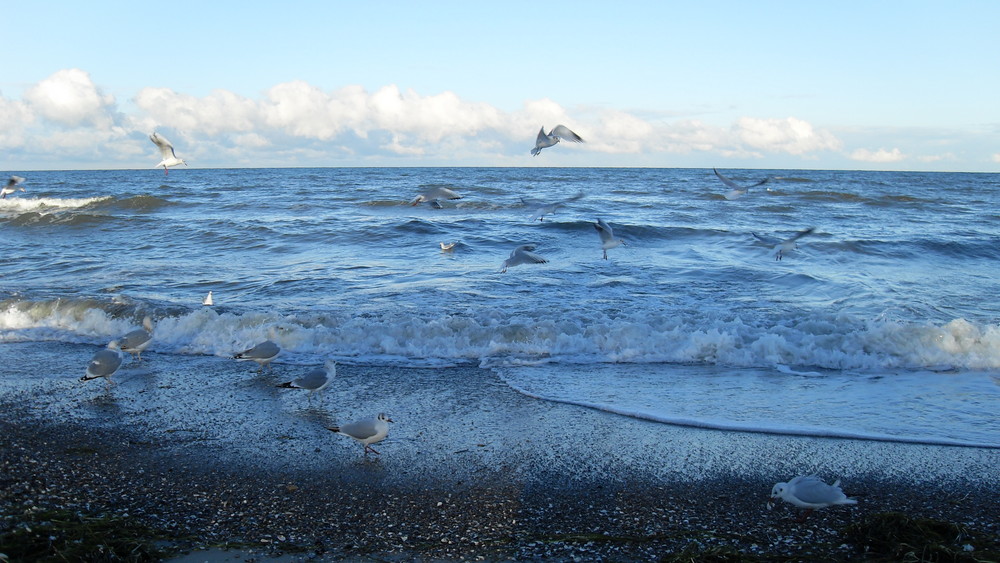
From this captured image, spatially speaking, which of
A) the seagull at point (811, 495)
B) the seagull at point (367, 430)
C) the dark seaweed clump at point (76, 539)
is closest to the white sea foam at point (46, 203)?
the seagull at point (367, 430)

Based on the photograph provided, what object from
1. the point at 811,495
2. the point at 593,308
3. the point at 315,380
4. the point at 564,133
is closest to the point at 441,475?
the point at 315,380

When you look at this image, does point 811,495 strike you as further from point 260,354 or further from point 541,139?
point 541,139

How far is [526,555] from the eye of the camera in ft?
10.3

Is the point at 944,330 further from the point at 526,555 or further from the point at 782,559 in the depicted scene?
the point at 526,555

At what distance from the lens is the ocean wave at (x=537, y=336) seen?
6621 mm

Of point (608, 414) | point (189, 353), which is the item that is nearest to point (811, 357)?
point (608, 414)

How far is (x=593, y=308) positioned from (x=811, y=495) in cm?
496

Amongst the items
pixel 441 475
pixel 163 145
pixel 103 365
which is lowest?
pixel 441 475

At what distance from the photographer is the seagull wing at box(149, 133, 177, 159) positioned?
10586 millimetres

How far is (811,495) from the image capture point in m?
3.43

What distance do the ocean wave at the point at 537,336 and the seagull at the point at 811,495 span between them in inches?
122

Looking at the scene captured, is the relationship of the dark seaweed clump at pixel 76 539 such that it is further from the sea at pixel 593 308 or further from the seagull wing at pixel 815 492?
the sea at pixel 593 308

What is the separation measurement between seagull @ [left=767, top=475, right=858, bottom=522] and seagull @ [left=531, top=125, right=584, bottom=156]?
216 inches

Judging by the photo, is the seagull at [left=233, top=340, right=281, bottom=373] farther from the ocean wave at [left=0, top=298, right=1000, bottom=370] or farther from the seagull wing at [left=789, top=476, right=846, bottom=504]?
the seagull wing at [left=789, top=476, right=846, bottom=504]
